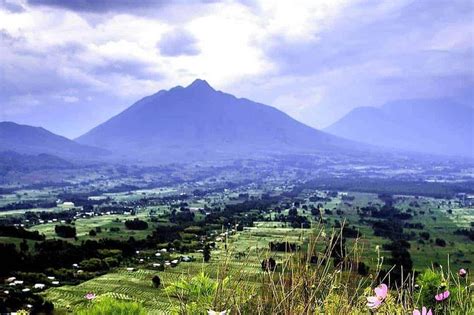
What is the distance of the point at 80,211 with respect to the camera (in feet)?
447

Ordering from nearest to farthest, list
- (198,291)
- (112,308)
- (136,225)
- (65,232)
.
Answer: (112,308) → (198,291) → (65,232) → (136,225)

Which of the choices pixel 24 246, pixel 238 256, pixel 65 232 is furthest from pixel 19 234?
pixel 238 256

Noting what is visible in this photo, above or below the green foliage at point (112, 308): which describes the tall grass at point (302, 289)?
above

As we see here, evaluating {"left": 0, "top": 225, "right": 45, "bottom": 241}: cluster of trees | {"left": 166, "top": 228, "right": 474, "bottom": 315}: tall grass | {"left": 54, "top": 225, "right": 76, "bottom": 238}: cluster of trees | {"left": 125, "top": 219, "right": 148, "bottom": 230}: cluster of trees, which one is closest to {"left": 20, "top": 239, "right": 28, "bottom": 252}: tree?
{"left": 0, "top": 225, "right": 45, "bottom": 241}: cluster of trees

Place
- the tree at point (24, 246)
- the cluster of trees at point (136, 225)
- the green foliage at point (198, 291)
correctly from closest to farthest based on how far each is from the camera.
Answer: the green foliage at point (198, 291)
the tree at point (24, 246)
the cluster of trees at point (136, 225)

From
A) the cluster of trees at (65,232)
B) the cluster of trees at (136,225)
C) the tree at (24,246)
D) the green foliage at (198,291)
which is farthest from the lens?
the cluster of trees at (136,225)

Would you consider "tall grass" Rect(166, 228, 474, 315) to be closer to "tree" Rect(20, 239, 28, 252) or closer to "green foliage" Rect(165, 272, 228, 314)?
"green foliage" Rect(165, 272, 228, 314)

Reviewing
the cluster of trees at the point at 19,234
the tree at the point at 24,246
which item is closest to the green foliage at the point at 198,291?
the tree at the point at 24,246

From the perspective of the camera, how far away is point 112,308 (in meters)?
4.10

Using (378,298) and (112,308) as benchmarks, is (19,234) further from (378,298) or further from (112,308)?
(378,298)

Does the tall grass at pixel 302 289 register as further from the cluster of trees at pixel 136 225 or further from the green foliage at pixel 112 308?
the cluster of trees at pixel 136 225

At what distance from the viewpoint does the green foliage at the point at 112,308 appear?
4.08 metres

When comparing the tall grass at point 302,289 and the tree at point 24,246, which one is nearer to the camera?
the tall grass at point 302,289

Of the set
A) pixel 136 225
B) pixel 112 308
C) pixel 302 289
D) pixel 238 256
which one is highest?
pixel 238 256
